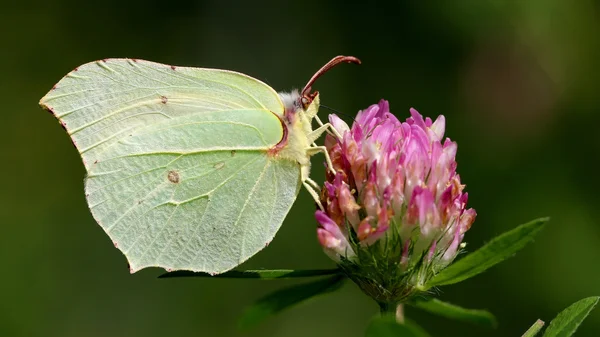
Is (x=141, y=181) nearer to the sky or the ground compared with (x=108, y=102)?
nearer to the ground

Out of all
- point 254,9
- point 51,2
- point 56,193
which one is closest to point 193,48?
point 254,9

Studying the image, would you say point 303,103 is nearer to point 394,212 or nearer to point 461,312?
point 394,212

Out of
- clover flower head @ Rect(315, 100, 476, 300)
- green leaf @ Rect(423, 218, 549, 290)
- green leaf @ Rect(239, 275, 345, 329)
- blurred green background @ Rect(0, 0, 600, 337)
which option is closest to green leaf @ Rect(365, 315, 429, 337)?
green leaf @ Rect(423, 218, 549, 290)

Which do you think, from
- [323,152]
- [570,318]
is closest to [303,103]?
[323,152]

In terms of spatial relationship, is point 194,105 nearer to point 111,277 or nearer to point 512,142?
point 512,142

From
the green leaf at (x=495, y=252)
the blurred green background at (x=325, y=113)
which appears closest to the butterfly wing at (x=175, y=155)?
the green leaf at (x=495, y=252)
